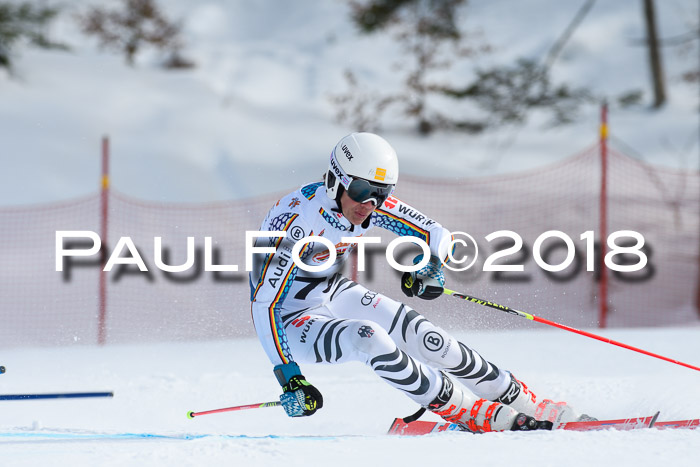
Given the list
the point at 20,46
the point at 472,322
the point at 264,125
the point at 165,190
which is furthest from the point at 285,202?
the point at 20,46

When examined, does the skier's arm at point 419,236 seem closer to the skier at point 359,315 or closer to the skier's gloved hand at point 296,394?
the skier at point 359,315

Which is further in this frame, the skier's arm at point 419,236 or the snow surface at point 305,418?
the skier's arm at point 419,236

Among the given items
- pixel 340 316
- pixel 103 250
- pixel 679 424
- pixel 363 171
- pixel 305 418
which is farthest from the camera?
pixel 103 250

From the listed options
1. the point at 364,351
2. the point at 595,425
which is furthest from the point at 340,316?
the point at 595,425

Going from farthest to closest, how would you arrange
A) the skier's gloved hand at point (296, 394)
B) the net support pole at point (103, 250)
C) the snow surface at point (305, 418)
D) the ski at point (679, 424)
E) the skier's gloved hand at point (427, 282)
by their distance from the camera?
the net support pole at point (103, 250) → the skier's gloved hand at point (427, 282) → the ski at point (679, 424) → the skier's gloved hand at point (296, 394) → the snow surface at point (305, 418)

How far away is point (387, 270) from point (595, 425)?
7.72 metres

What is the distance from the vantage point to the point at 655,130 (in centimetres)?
2164

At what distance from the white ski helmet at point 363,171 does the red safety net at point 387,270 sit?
6.05ft

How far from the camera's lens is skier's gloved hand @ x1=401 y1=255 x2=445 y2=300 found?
3.96 m

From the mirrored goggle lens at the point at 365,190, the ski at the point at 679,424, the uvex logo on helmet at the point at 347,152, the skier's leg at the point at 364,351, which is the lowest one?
the ski at the point at 679,424

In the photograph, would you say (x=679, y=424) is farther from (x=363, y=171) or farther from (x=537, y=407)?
(x=363, y=171)

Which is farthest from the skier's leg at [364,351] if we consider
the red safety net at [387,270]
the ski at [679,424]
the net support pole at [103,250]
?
the net support pole at [103,250]

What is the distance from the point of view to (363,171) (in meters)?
3.73

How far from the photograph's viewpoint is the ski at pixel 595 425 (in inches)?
153
